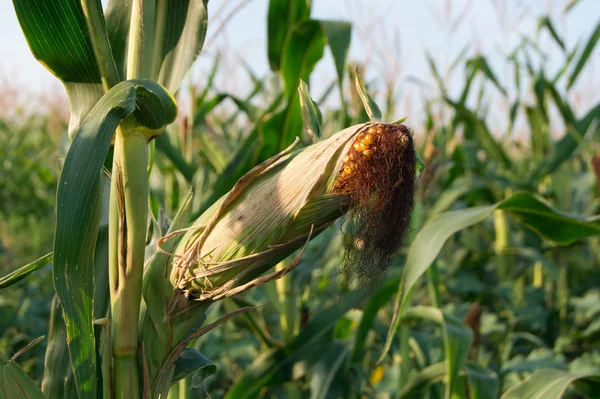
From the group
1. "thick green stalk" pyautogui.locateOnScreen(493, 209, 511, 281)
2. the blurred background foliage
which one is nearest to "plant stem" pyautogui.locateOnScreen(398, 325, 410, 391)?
the blurred background foliage

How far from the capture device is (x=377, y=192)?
2.29ft

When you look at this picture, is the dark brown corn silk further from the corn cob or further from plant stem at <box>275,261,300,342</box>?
plant stem at <box>275,261,300,342</box>

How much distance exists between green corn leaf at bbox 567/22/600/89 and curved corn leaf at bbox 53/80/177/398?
2.19m

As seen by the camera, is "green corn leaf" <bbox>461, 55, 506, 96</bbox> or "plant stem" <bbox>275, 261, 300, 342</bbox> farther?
"green corn leaf" <bbox>461, 55, 506, 96</bbox>

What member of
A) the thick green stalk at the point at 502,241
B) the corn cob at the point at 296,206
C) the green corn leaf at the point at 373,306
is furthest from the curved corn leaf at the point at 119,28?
the thick green stalk at the point at 502,241

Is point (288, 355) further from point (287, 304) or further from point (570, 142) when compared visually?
point (570, 142)

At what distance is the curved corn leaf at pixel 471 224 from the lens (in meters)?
1.05

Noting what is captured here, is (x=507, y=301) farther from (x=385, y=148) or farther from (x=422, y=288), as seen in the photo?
(x=385, y=148)

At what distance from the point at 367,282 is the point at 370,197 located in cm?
19

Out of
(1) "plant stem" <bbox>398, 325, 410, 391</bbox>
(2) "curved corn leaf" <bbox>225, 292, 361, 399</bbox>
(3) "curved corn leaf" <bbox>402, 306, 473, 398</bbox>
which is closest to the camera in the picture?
(3) "curved corn leaf" <bbox>402, 306, 473, 398</bbox>

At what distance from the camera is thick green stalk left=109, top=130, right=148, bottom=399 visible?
2.45ft

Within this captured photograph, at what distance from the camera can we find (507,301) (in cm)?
275

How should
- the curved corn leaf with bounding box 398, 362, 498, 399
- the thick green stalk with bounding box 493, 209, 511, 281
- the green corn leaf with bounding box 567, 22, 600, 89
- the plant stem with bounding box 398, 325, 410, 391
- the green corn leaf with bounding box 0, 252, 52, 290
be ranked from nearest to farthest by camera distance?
1. the green corn leaf with bounding box 0, 252, 52, 290
2. the curved corn leaf with bounding box 398, 362, 498, 399
3. the plant stem with bounding box 398, 325, 410, 391
4. the green corn leaf with bounding box 567, 22, 600, 89
5. the thick green stalk with bounding box 493, 209, 511, 281

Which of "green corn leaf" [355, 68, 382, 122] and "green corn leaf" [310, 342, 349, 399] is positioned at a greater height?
"green corn leaf" [355, 68, 382, 122]
